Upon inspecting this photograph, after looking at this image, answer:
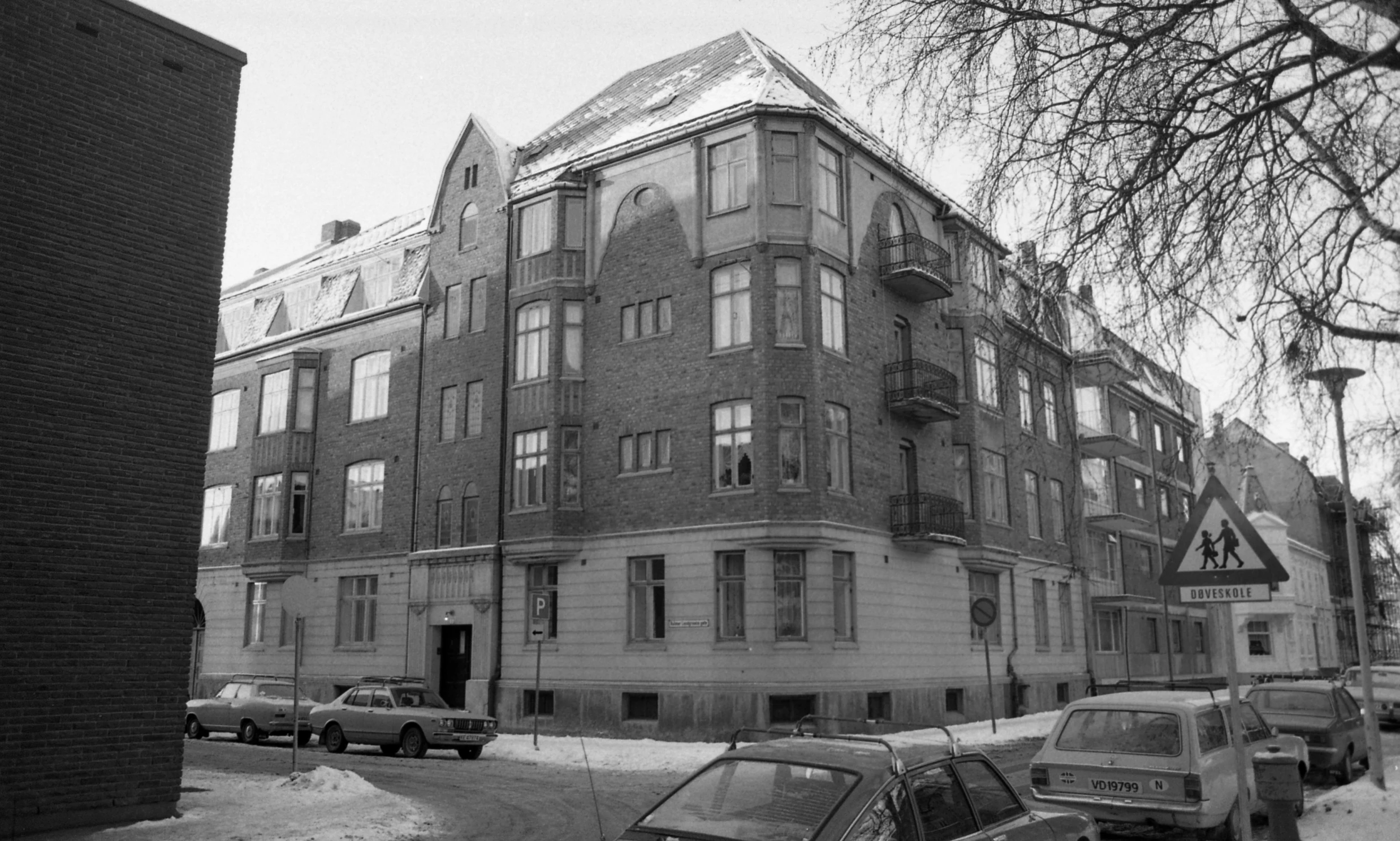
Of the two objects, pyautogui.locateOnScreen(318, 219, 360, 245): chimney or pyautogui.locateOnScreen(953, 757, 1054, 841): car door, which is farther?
pyautogui.locateOnScreen(318, 219, 360, 245): chimney

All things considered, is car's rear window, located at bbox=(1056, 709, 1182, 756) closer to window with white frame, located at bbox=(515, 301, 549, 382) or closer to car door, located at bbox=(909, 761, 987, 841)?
car door, located at bbox=(909, 761, 987, 841)

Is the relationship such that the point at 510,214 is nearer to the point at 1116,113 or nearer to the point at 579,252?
the point at 579,252

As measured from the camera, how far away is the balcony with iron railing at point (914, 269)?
1157 inches

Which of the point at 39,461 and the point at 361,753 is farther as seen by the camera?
the point at 361,753

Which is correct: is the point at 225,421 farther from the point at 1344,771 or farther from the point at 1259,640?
the point at 1259,640

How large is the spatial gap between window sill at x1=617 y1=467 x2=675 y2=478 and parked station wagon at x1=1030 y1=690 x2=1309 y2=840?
15940 mm

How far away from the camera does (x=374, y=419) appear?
34.9 m

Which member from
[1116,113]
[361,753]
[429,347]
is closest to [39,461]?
[1116,113]

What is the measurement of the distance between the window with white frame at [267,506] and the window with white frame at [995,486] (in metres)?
22.1

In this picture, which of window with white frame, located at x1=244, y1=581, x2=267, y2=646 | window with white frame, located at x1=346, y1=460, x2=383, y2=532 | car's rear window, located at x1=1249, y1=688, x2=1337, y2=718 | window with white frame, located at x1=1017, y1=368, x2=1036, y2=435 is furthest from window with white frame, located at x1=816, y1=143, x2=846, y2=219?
window with white frame, located at x1=244, y1=581, x2=267, y2=646

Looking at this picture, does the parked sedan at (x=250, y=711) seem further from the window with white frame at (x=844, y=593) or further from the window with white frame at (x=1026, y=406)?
the window with white frame at (x=1026, y=406)

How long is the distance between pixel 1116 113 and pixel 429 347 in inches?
1057

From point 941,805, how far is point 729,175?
2259cm

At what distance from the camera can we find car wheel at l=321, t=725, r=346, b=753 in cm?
2311
